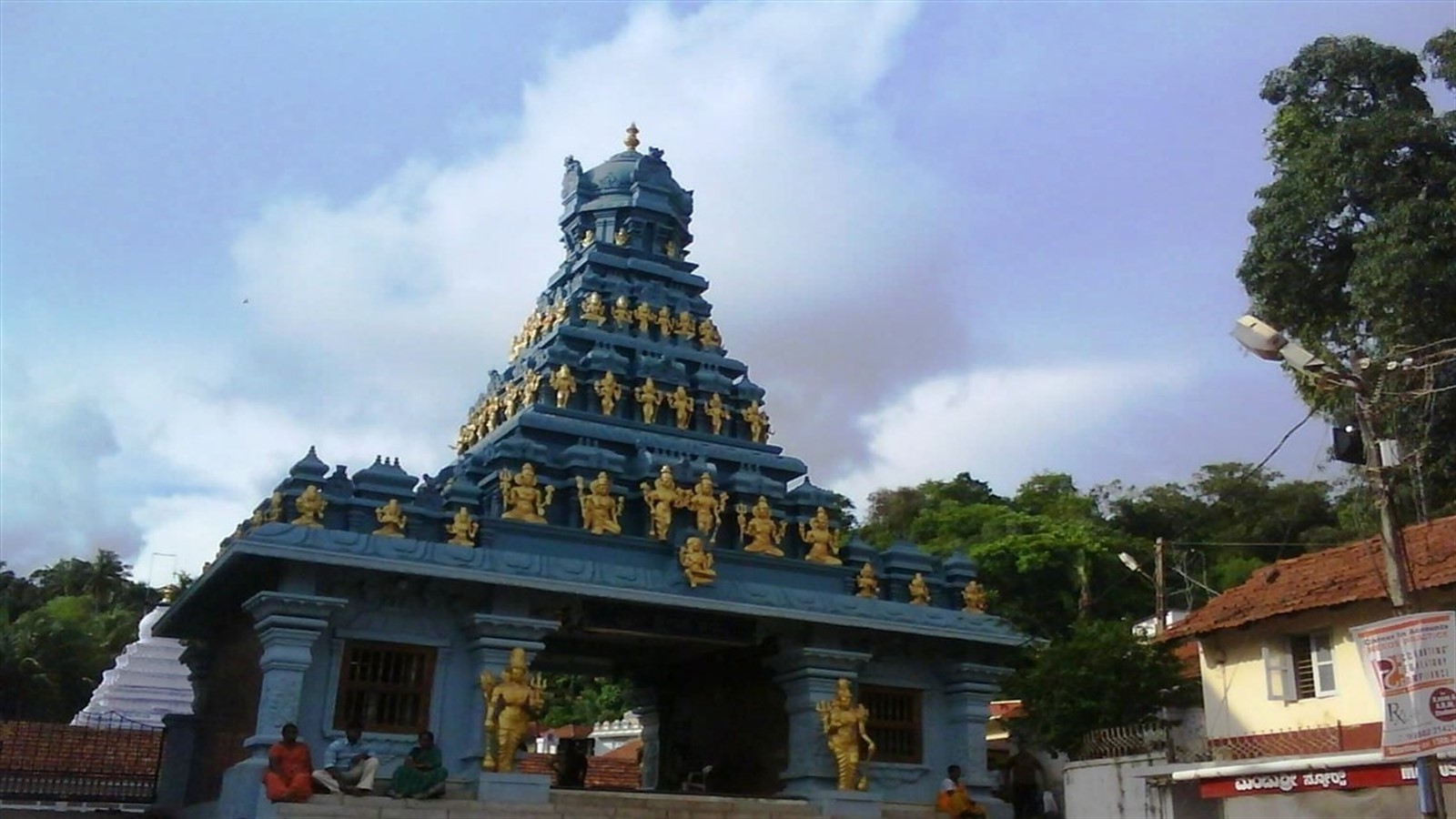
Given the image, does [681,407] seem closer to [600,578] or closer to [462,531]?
[600,578]

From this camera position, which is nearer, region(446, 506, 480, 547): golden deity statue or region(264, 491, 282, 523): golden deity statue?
region(264, 491, 282, 523): golden deity statue

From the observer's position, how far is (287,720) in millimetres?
14602

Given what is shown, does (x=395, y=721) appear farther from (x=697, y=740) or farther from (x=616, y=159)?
(x=616, y=159)

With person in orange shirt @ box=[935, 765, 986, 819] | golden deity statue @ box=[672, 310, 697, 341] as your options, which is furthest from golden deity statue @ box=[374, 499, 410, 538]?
person in orange shirt @ box=[935, 765, 986, 819]

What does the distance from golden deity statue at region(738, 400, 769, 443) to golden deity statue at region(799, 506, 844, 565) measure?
1.95 meters

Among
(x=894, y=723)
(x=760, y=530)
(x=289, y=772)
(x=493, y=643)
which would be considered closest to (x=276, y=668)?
(x=289, y=772)

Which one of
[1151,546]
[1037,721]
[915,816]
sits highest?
[1151,546]

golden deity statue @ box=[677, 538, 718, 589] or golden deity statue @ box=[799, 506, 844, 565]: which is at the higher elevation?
golden deity statue @ box=[799, 506, 844, 565]

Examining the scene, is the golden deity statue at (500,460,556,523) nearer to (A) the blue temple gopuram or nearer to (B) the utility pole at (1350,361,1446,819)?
(A) the blue temple gopuram

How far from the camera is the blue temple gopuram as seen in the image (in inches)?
610

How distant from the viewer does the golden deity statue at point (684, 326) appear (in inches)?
841

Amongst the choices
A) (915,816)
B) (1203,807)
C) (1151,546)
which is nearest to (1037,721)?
(1203,807)

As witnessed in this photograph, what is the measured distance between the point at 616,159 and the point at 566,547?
30.4 feet

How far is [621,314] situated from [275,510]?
709cm
